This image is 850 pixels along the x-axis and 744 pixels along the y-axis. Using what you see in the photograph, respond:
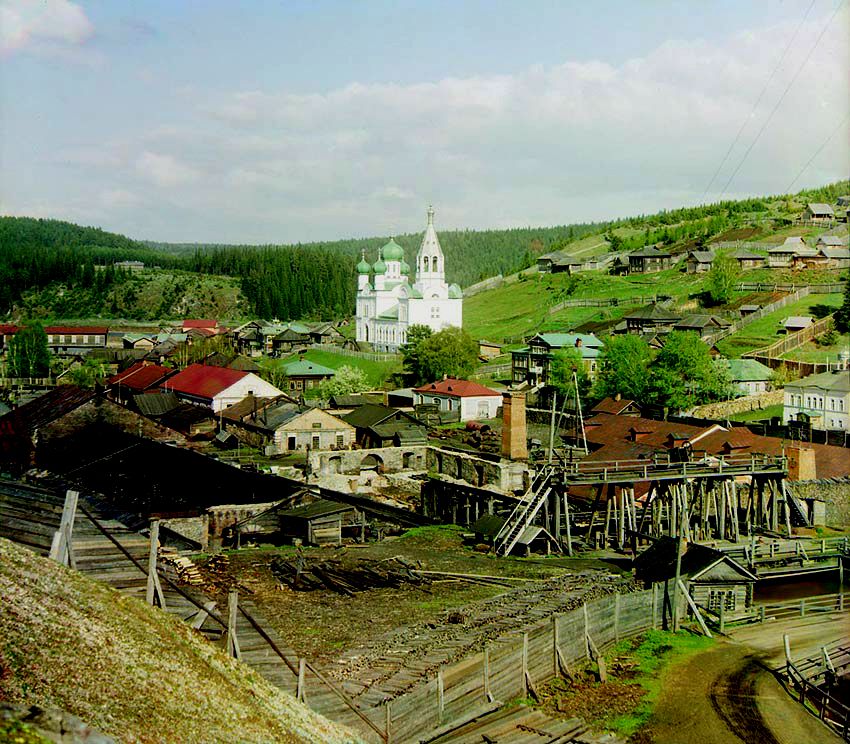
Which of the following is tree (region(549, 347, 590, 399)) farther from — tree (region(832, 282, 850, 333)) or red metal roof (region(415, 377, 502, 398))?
tree (region(832, 282, 850, 333))

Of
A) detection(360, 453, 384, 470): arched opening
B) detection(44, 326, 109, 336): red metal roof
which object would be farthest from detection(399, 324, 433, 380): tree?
detection(44, 326, 109, 336): red metal roof

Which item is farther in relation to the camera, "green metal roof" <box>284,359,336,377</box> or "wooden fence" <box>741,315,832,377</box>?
"green metal roof" <box>284,359,336,377</box>

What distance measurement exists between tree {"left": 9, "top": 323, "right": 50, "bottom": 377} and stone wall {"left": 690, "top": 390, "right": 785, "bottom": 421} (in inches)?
2586

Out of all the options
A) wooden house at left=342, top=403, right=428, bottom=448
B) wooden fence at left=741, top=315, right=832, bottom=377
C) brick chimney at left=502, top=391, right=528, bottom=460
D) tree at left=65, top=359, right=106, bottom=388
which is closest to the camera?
brick chimney at left=502, top=391, right=528, bottom=460

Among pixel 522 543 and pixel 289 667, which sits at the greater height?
pixel 289 667

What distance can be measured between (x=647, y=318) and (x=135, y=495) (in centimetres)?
6642

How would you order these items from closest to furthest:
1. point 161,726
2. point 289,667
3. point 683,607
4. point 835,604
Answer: point 161,726 → point 289,667 → point 683,607 → point 835,604

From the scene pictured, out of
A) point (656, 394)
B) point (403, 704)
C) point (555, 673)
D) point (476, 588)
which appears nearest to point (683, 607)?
point (476, 588)

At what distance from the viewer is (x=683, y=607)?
84.4ft

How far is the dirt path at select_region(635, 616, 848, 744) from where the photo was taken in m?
18.7

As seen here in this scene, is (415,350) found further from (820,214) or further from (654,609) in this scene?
Answer: (820,214)

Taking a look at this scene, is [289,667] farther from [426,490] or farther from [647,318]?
[647,318]

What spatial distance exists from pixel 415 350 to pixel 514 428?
38.0 meters

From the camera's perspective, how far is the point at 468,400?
68.8 m
